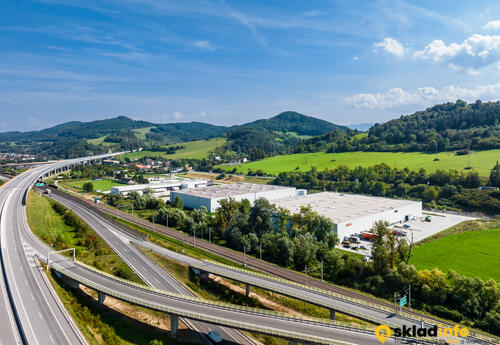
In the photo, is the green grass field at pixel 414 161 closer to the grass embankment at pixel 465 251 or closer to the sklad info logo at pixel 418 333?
the grass embankment at pixel 465 251

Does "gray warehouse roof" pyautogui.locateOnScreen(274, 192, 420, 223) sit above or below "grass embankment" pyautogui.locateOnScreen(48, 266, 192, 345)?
above

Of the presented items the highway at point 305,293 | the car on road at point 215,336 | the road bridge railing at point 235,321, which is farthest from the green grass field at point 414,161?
the car on road at point 215,336

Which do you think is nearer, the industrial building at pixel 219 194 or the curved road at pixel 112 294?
the curved road at pixel 112 294

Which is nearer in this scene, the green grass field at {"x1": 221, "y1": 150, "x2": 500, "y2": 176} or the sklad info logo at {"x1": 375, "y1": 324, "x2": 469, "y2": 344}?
the sklad info logo at {"x1": 375, "y1": 324, "x2": 469, "y2": 344}

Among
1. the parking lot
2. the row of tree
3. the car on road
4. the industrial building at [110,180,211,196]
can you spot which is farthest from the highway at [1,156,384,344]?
the industrial building at [110,180,211,196]

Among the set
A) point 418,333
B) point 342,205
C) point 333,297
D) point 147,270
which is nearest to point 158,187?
point 342,205

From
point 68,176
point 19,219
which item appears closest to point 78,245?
point 19,219

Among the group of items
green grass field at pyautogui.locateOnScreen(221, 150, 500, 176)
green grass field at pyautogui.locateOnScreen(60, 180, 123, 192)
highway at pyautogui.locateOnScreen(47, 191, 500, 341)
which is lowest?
highway at pyautogui.locateOnScreen(47, 191, 500, 341)

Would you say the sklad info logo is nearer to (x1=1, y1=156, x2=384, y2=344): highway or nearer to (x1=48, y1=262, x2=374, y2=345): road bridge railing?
(x1=48, y1=262, x2=374, y2=345): road bridge railing
